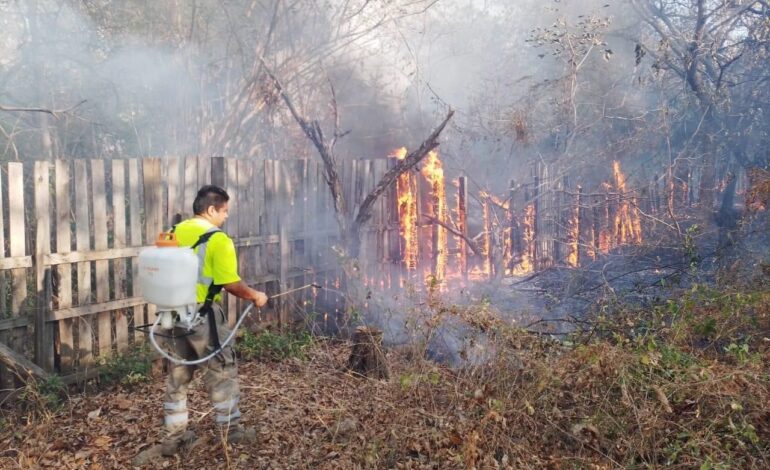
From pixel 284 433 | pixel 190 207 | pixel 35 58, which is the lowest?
pixel 284 433

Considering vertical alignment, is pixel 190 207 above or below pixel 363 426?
above

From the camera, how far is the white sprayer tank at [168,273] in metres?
4.04

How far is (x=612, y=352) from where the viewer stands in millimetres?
4496

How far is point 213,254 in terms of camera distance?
14.4 feet

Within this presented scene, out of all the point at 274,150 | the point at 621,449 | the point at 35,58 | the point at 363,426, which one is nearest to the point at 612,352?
the point at 621,449

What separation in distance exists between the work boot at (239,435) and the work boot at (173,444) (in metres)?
0.31

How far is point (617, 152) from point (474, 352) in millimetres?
11316

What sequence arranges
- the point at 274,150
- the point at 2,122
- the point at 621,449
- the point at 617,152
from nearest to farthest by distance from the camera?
the point at 621,449 → the point at 2,122 → the point at 274,150 → the point at 617,152

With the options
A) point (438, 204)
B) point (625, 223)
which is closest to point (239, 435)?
point (438, 204)

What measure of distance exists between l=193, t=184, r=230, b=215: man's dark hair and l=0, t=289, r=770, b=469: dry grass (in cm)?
148

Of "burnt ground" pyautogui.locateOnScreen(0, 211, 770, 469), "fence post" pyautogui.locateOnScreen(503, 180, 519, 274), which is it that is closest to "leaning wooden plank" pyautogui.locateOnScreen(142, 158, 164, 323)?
"burnt ground" pyautogui.locateOnScreen(0, 211, 770, 469)

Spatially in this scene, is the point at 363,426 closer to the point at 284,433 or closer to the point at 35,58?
the point at 284,433

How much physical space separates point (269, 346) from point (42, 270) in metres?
2.50

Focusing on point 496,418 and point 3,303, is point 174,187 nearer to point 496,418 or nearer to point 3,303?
point 3,303
